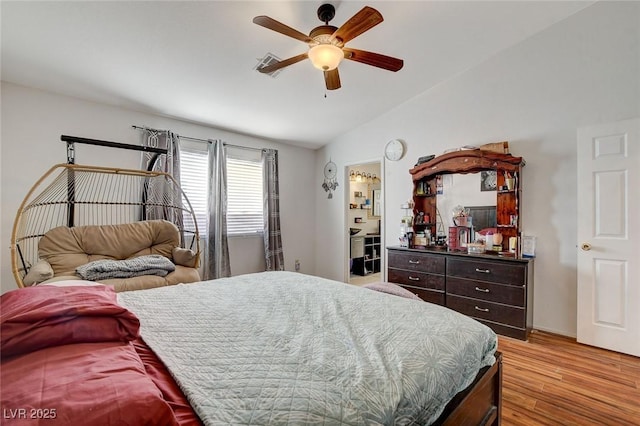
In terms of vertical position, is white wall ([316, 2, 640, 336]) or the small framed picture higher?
white wall ([316, 2, 640, 336])

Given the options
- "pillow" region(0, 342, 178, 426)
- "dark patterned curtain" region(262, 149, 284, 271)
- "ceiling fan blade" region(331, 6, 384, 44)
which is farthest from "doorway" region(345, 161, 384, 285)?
"pillow" region(0, 342, 178, 426)

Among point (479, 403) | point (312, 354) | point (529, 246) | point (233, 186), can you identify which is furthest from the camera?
point (233, 186)

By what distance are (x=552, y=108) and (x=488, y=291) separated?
6.70ft

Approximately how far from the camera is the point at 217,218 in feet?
13.2

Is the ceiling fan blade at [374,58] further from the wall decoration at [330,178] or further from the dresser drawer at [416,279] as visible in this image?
the wall decoration at [330,178]

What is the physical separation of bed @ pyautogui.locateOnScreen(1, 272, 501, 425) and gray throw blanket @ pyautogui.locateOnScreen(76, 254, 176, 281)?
149cm

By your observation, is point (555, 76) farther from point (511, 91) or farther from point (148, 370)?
point (148, 370)

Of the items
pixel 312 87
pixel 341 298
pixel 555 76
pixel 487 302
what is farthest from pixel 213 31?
pixel 487 302

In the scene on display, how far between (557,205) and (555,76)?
1351 millimetres

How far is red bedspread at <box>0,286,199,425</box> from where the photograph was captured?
1.87 ft

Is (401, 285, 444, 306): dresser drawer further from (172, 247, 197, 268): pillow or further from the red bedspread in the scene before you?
the red bedspread

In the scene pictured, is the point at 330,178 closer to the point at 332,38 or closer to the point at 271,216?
the point at 271,216

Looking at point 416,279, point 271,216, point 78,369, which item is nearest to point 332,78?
point 78,369

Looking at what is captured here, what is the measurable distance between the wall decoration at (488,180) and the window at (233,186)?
3.18 m
